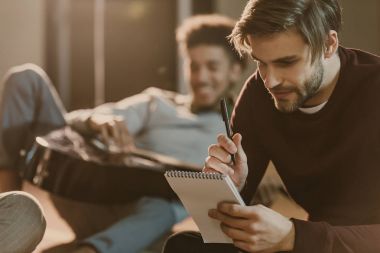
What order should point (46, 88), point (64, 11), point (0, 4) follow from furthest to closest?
point (64, 11) < point (0, 4) < point (46, 88)

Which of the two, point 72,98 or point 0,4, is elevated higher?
point 0,4

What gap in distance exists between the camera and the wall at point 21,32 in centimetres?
272

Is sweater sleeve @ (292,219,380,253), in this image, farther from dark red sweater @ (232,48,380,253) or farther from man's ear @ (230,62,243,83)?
man's ear @ (230,62,243,83)

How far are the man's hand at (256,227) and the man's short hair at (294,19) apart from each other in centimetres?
30

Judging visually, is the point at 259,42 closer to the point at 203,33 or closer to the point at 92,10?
the point at 203,33

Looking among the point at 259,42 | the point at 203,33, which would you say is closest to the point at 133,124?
the point at 203,33

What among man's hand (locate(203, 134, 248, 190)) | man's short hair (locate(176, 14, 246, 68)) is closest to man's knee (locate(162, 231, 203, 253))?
man's hand (locate(203, 134, 248, 190))

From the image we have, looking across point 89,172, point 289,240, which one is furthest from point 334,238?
point 89,172

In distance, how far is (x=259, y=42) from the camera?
3.25 feet

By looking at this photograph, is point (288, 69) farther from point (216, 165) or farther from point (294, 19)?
point (216, 165)

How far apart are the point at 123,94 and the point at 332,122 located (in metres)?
2.05

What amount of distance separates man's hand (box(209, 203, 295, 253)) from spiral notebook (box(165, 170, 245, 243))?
0.02 metres

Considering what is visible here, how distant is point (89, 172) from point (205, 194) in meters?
0.78

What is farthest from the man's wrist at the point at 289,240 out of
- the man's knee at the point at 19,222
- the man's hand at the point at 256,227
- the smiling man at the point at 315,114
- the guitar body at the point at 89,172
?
the guitar body at the point at 89,172
